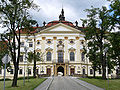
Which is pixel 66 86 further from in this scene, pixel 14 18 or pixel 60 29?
pixel 60 29

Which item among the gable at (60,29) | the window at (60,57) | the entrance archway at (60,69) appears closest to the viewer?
the window at (60,57)

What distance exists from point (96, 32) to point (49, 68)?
2526 cm

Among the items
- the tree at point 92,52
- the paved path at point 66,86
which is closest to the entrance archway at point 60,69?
the tree at point 92,52

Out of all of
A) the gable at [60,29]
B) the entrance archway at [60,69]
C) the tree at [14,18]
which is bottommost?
the entrance archway at [60,69]

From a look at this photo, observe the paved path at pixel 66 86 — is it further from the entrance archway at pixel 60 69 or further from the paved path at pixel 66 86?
the entrance archway at pixel 60 69

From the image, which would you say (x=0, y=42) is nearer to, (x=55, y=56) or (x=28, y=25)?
(x=28, y=25)

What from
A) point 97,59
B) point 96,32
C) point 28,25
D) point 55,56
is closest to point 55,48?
point 55,56

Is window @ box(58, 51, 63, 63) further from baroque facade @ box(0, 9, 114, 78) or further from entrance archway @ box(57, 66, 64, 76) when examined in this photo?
entrance archway @ box(57, 66, 64, 76)

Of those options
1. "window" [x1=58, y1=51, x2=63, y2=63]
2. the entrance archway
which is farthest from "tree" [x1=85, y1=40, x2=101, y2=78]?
the entrance archway

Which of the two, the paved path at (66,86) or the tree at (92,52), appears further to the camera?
the tree at (92,52)

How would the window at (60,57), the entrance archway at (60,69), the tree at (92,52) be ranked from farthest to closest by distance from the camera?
the entrance archway at (60,69), the window at (60,57), the tree at (92,52)

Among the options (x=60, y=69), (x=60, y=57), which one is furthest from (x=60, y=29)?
(x=60, y=69)

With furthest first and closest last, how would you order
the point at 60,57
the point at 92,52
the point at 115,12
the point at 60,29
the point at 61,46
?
the point at 60,29, the point at 61,46, the point at 60,57, the point at 92,52, the point at 115,12

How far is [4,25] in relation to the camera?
19.4m
